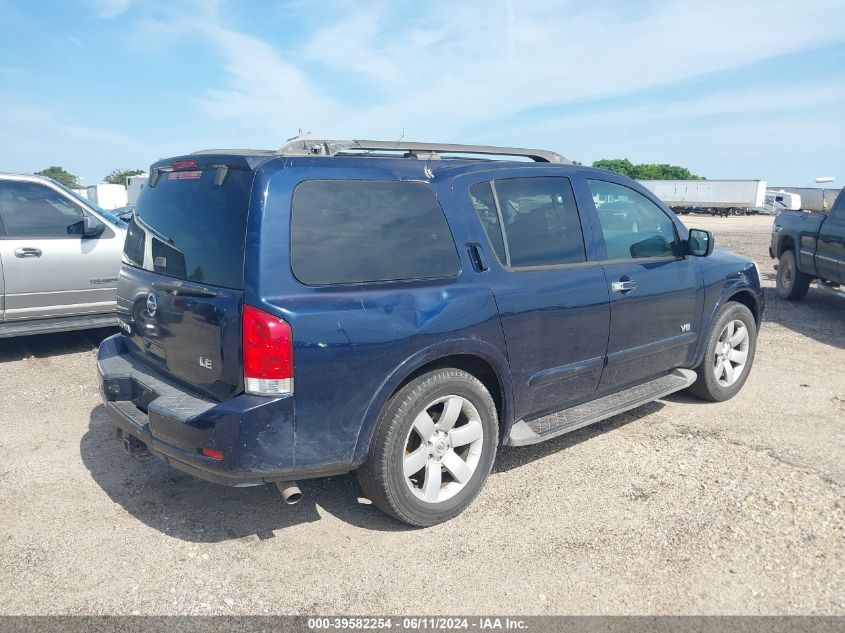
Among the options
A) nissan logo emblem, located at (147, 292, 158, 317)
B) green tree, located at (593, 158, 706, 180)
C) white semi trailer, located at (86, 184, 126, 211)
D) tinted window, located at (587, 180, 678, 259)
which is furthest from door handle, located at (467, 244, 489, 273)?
green tree, located at (593, 158, 706, 180)

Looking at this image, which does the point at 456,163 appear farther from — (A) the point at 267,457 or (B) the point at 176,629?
(B) the point at 176,629

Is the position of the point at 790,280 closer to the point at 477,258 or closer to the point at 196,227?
the point at 477,258

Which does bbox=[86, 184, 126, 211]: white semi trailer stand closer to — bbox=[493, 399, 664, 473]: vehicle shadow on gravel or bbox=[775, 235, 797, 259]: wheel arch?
Answer: bbox=[775, 235, 797, 259]: wheel arch

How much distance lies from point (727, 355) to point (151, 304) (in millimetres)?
4383

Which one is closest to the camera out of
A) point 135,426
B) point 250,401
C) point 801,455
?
point 250,401

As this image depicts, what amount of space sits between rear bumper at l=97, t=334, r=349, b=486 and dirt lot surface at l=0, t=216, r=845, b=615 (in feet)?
1.63

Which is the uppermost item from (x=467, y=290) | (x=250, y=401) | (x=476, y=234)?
(x=476, y=234)

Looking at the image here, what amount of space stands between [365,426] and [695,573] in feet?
5.45

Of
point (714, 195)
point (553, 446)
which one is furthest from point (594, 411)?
point (714, 195)

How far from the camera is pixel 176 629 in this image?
2693 mm

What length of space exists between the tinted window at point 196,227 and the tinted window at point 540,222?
60.1 inches

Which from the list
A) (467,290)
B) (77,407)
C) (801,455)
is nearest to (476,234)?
(467,290)

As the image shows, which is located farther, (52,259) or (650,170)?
(650,170)

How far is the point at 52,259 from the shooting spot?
657 centimetres
